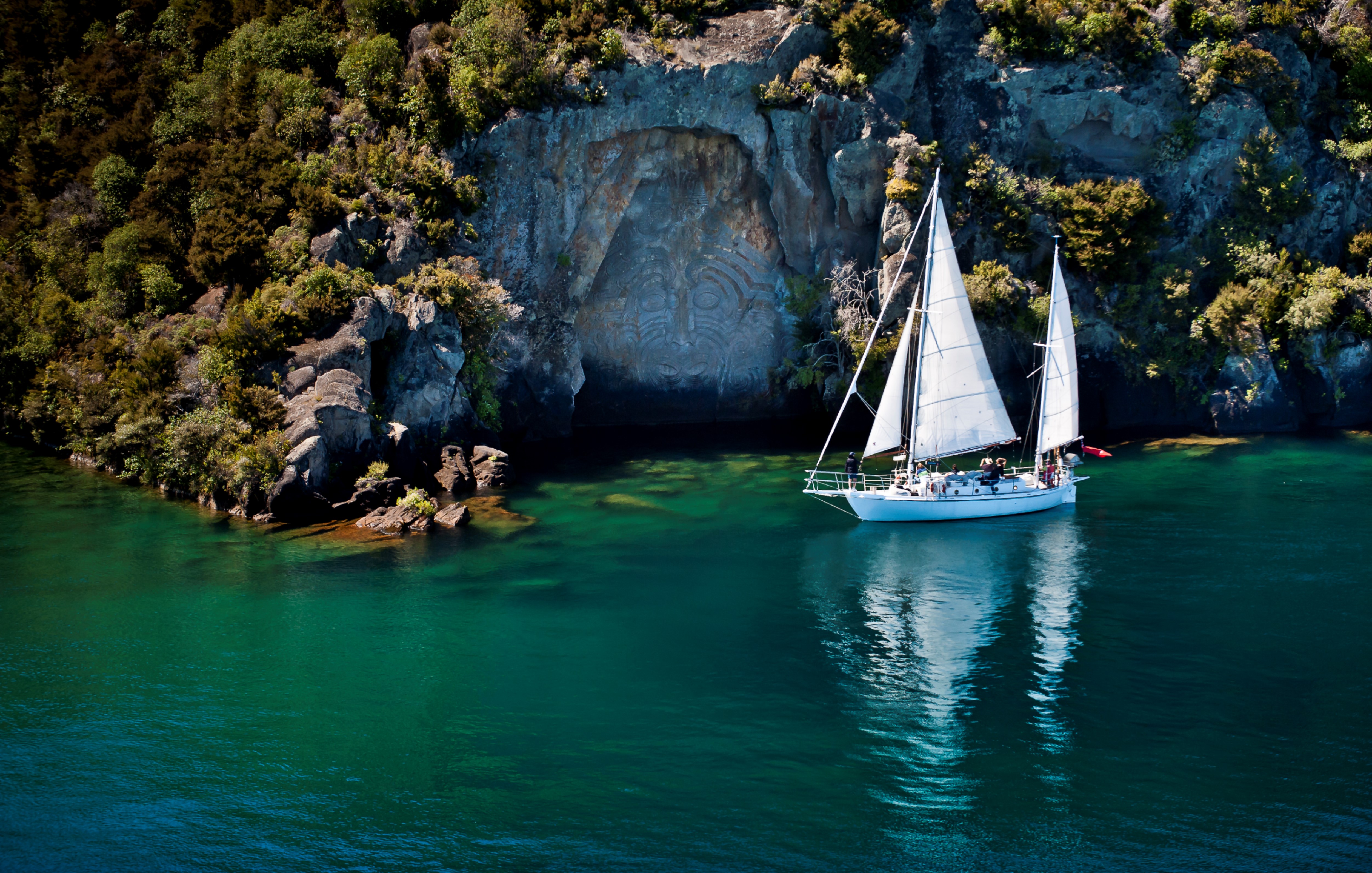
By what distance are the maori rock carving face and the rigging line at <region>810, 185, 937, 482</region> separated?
582cm

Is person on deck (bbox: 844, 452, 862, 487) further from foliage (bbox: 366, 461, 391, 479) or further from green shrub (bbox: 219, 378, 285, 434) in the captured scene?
green shrub (bbox: 219, 378, 285, 434)

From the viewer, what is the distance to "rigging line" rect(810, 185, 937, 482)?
38.9 metres

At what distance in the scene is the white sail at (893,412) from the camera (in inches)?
1474

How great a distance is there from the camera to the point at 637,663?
26.9 meters

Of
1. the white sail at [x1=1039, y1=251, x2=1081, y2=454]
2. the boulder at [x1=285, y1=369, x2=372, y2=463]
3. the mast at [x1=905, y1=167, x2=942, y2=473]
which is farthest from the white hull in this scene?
the boulder at [x1=285, y1=369, x2=372, y2=463]

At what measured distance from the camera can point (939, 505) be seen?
38.2m

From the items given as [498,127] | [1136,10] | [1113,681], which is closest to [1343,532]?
[1113,681]

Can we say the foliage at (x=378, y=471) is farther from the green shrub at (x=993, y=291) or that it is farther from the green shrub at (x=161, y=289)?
the green shrub at (x=993, y=291)

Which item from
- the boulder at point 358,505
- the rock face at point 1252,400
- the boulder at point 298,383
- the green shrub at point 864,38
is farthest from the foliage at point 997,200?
the boulder at point 298,383

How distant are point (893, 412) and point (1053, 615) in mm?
10487

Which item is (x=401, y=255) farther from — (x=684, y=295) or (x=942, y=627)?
(x=942, y=627)

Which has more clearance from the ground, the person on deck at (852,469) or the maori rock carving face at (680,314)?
the maori rock carving face at (680,314)

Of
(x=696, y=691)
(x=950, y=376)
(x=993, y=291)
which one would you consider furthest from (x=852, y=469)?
(x=696, y=691)

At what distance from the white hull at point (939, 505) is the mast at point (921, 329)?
1.44 m
